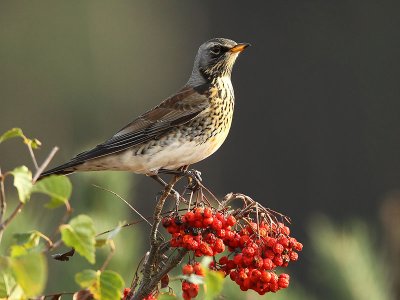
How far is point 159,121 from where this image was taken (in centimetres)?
347

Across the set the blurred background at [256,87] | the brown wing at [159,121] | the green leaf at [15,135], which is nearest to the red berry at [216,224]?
the green leaf at [15,135]

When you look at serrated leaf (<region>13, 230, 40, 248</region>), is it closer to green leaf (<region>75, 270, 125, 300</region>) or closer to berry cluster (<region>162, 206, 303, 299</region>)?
green leaf (<region>75, 270, 125, 300</region>)

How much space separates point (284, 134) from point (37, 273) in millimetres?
10415

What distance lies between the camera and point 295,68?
1284 centimetres

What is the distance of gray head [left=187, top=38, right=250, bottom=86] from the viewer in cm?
379

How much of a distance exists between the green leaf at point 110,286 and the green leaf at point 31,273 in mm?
188

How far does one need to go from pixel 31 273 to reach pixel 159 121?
2.19 metres

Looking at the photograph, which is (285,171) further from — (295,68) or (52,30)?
(52,30)

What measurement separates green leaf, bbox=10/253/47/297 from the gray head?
8.26 feet

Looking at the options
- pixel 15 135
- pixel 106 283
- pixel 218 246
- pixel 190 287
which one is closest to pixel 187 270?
pixel 190 287

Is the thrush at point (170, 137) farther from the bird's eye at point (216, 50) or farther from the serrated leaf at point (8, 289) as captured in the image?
the serrated leaf at point (8, 289)

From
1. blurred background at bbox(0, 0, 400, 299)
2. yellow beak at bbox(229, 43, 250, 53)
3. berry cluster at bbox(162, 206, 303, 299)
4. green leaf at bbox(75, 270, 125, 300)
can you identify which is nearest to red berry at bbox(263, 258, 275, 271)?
berry cluster at bbox(162, 206, 303, 299)

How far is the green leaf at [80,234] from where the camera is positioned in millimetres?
1409

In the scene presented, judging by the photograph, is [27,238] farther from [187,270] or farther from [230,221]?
[230,221]
